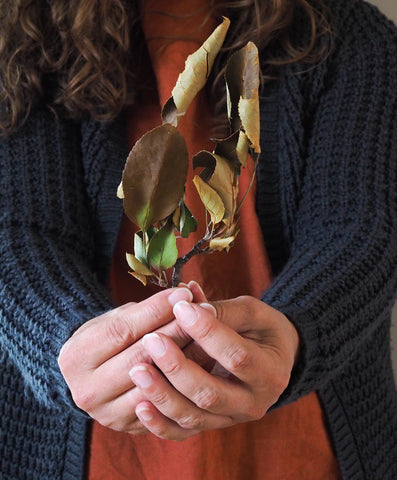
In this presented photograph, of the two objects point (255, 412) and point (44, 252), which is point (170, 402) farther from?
point (44, 252)

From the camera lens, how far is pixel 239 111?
0.33 meters

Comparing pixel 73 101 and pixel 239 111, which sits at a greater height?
pixel 239 111

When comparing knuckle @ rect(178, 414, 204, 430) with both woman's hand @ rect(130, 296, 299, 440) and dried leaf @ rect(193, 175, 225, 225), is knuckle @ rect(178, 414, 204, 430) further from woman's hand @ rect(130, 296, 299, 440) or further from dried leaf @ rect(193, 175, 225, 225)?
dried leaf @ rect(193, 175, 225, 225)

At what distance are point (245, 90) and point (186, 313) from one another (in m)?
0.14

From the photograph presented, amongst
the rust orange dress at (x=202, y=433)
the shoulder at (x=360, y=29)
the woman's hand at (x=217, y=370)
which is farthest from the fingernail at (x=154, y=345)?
the shoulder at (x=360, y=29)

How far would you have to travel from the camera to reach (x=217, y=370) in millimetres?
448

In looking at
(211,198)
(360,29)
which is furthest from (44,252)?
(360,29)

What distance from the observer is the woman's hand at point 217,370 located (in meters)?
0.39

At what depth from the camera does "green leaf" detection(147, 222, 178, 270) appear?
1.17 feet

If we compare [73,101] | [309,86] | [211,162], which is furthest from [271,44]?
[211,162]

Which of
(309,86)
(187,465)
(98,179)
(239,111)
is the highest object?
(239,111)

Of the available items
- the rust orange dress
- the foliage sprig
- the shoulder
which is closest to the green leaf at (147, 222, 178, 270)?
the foliage sprig

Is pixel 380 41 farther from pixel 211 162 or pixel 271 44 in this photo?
pixel 211 162

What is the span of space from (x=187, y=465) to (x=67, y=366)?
0.62 feet
